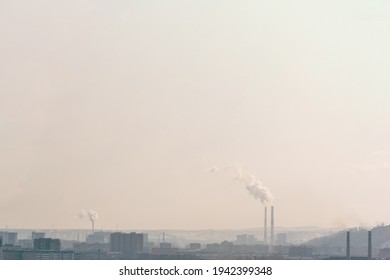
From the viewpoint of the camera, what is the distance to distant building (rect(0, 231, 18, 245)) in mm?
66613

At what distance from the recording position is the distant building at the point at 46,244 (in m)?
66.3

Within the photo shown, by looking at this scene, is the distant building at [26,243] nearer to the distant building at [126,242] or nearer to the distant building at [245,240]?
the distant building at [126,242]

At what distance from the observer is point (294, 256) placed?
66.4 metres

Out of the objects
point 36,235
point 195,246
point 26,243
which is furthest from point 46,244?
point 195,246

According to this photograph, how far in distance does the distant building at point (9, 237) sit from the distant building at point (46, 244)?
1.44 metres

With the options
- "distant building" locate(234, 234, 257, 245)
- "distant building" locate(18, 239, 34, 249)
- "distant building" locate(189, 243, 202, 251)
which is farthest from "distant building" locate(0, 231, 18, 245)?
"distant building" locate(234, 234, 257, 245)

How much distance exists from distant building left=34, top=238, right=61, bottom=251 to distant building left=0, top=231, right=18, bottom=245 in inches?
56.5

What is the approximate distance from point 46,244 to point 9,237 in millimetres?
2557

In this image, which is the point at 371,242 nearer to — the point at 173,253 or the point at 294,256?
the point at 294,256

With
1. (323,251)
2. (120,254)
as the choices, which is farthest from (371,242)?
(120,254)

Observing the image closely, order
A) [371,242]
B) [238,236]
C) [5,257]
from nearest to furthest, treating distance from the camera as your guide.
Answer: [5,257], [238,236], [371,242]

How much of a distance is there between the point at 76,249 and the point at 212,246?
10036 mm

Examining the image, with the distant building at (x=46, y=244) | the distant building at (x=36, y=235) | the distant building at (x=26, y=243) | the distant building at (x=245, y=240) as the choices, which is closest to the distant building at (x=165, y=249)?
the distant building at (x=245, y=240)

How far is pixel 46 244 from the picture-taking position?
219ft
